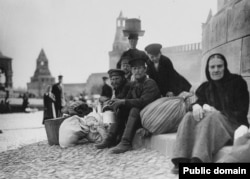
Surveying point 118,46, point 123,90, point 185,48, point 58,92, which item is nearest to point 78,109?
point 123,90

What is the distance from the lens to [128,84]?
4.79 meters

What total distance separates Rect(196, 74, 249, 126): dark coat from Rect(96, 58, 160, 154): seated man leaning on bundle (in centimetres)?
108

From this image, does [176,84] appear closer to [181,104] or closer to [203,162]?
[181,104]

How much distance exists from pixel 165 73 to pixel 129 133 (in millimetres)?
1160

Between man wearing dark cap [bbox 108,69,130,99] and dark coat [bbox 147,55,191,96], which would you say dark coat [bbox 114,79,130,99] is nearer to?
man wearing dark cap [bbox 108,69,130,99]

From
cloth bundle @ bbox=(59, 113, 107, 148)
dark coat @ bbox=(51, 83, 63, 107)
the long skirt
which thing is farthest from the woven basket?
dark coat @ bbox=(51, 83, 63, 107)

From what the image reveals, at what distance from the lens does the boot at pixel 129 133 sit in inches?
161

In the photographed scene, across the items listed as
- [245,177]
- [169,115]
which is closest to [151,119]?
[169,115]

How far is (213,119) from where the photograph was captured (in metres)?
2.91

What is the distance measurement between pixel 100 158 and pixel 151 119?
0.79 metres

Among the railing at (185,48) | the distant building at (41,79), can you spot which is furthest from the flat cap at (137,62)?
the distant building at (41,79)

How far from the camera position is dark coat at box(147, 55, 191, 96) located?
4680 millimetres

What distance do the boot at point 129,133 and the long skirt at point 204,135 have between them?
46.7 inches

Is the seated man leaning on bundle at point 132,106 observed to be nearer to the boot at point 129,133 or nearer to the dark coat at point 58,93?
the boot at point 129,133
